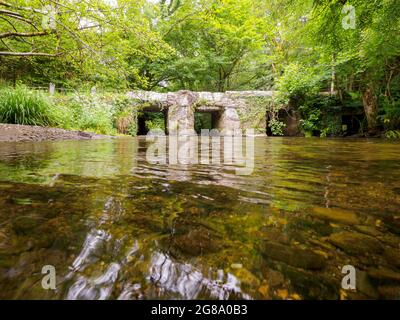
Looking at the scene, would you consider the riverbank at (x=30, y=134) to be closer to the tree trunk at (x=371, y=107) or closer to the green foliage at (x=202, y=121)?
the tree trunk at (x=371, y=107)

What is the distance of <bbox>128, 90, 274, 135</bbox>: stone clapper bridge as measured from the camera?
477 inches

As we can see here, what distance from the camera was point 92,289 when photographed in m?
0.56

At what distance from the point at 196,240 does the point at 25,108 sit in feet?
23.5

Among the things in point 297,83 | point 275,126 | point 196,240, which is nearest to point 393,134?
point 297,83

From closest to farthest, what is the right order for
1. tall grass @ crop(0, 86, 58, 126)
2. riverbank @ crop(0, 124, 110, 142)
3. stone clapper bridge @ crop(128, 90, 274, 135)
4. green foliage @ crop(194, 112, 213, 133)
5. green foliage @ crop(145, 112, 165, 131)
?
riverbank @ crop(0, 124, 110, 142), tall grass @ crop(0, 86, 58, 126), stone clapper bridge @ crop(128, 90, 274, 135), green foliage @ crop(145, 112, 165, 131), green foliage @ crop(194, 112, 213, 133)

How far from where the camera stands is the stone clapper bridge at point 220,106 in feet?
39.7

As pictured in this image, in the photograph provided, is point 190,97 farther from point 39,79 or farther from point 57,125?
point 39,79

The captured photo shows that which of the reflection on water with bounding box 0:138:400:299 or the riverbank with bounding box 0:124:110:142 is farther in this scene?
the riverbank with bounding box 0:124:110:142

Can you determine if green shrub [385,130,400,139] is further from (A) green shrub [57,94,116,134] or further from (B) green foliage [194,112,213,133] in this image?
(B) green foliage [194,112,213,133]

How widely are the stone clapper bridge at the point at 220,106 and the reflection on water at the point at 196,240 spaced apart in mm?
11052

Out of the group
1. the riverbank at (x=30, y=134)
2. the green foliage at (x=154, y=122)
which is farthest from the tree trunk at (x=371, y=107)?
the green foliage at (x=154, y=122)

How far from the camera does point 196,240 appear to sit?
772 mm

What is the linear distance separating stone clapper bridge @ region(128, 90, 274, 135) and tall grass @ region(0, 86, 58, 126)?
568 cm

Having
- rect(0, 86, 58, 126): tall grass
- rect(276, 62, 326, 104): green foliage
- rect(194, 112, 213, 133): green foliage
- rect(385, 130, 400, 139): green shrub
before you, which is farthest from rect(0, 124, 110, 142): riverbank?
rect(194, 112, 213, 133): green foliage
